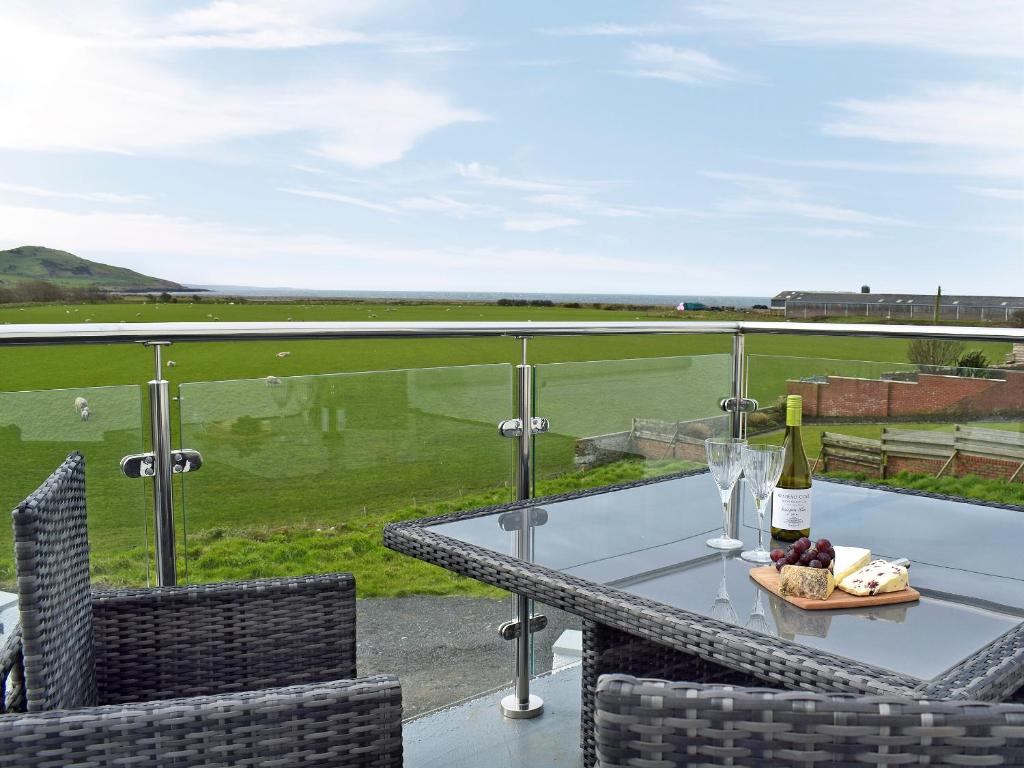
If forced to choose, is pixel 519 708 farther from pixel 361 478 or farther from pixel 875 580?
pixel 875 580

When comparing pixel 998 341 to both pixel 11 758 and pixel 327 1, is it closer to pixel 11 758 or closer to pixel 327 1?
pixel 11 758

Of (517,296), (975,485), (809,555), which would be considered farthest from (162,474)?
(517,296)

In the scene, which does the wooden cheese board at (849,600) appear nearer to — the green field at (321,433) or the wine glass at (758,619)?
the wine glass at (758,619)

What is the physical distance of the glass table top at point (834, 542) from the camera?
4.09 feet

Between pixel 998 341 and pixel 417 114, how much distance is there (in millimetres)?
55443

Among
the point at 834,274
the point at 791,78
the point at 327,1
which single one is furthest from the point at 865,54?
the point at 327,1

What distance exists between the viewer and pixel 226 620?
1.69 m

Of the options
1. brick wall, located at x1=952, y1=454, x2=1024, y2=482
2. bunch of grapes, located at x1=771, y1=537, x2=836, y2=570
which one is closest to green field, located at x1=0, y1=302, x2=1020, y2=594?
brick wall, located at x1=952, y1=454, x2=1024, y2=482

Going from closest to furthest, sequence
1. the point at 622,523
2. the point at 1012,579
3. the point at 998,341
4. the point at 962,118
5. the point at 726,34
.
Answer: the point at 1012,579, the point at 622,523, the point at 998,341, the point at 962,118, the point at 726,34

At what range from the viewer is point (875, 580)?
1.39 m

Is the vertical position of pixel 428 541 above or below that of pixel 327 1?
below

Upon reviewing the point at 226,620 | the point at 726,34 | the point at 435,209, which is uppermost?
the point at 726,34

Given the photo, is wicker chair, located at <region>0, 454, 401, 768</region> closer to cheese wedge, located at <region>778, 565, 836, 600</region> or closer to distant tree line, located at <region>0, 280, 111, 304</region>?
cheese wedge, located at <region>778, 565, 836, 600</region>

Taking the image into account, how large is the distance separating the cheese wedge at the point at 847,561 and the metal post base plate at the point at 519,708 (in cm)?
159
